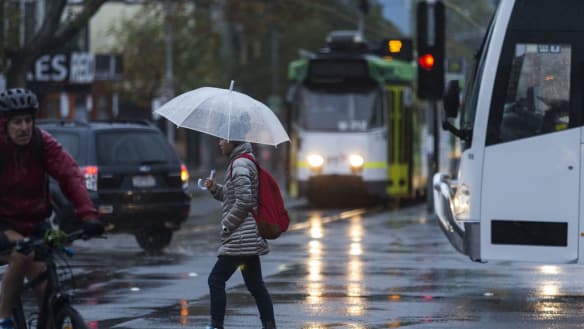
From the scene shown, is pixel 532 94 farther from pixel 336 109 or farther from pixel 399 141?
pixel 399 141

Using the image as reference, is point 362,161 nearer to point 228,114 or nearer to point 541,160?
point 541,160

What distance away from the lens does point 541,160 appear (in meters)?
12.7

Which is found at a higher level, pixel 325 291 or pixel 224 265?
pixel 224 265

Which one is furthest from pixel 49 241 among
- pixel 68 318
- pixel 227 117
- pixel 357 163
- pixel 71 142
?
pixel 357 163

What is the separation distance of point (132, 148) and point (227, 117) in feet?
29.7

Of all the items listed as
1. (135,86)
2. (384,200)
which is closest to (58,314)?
(384,200)

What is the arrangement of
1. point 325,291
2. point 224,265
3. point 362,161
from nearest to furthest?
point 224,265 < point 325,291 < point 362,161

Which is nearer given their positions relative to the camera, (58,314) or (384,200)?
(58,314)

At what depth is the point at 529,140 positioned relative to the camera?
12742 mm

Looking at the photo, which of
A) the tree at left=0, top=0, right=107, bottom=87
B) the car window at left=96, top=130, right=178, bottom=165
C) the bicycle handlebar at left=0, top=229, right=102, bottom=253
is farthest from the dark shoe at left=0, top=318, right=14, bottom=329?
the tree at left=0, top=0, right=107, bottom=87

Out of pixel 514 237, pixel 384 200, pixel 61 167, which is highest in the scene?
pixel 61 167

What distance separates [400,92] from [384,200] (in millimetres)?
3733

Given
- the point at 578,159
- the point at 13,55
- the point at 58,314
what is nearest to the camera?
the point at 58,314

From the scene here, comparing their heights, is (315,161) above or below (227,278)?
below
